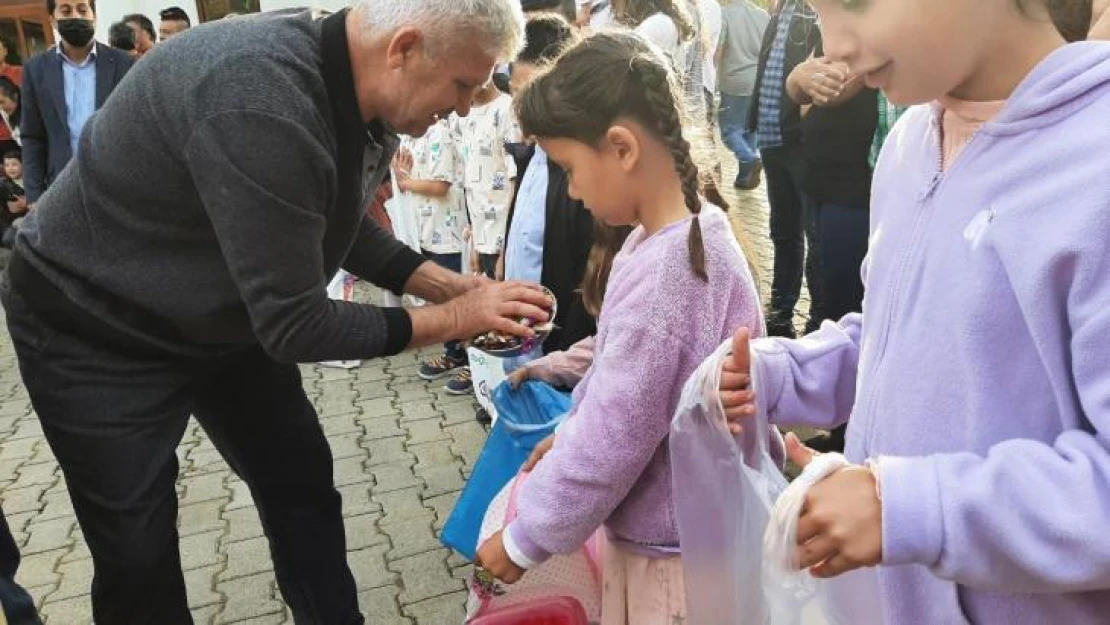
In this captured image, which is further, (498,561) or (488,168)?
(488,168)

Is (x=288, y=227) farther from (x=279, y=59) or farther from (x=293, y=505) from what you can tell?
(x=293, y=505)

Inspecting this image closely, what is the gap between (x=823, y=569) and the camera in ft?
2.75

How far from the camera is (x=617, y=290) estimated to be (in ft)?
4.86

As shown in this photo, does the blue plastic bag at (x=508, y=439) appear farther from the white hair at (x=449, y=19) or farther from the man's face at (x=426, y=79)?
the white hair at (x=449, y=19)

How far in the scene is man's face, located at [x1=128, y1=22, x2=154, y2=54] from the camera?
28.1ft

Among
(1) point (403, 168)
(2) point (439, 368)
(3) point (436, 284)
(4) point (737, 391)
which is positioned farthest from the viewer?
(2) point (439, 368)

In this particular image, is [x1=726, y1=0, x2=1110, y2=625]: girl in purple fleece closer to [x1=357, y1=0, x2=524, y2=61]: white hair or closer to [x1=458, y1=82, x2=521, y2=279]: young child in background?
[x1=357, y1=0, x2=524, y2=61]: white hair

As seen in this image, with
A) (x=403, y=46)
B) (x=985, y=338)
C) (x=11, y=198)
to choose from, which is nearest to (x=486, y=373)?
(x=403, y=46)

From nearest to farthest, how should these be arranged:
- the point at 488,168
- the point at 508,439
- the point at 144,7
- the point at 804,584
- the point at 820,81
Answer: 1. the point at 804,584
2. the point at 508,439
3. the point at 820,81
4. the point at 488,168
5. the point at 144,7

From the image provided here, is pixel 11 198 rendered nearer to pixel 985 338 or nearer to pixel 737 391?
pixel 737 391

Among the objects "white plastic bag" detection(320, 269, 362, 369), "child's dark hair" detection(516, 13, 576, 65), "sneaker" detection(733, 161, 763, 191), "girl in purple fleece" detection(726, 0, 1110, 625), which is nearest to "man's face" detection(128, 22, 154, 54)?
"white plastic bag" detection(320, 269, 362, 369)

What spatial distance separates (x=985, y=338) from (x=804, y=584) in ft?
1.07

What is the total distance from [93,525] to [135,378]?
0.36 meters

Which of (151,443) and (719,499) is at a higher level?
(719,499)
